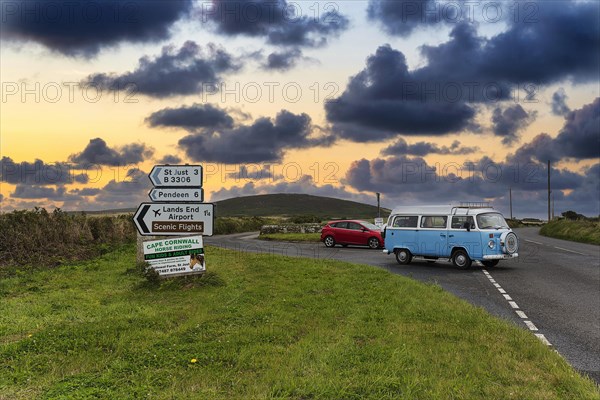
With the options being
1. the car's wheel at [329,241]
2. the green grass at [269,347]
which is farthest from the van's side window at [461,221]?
the car's wheel at [329,241]

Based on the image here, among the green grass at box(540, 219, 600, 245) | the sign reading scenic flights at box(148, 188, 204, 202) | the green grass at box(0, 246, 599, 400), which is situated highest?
the sign reading scenic flights at box(148, 188, 204, 202)

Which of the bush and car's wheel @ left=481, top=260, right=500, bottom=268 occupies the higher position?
the bush

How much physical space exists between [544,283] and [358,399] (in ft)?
40.3

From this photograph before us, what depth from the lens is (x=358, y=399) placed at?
17.4ft

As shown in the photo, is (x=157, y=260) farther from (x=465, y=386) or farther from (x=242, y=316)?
(x=465, y=386)

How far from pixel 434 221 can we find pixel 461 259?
71.7 inches

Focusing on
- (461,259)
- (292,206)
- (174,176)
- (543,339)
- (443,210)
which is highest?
(174,176)

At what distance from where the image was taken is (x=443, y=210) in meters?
19.5

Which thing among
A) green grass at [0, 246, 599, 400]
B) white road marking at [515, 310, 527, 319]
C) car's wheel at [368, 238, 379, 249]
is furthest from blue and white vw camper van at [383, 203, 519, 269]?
car's wheel at [368, 238, 379, 249]

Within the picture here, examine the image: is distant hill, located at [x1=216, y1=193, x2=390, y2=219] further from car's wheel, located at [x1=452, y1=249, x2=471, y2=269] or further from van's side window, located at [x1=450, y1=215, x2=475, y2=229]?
van's side window, located at [x1=450, y1=215, x2=475, y2=229]

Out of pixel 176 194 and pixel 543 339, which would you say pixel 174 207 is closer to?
pixel 176 194

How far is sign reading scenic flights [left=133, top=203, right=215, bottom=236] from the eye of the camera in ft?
46.1

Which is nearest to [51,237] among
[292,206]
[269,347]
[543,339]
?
[269,347]

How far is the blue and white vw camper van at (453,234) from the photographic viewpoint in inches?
727
